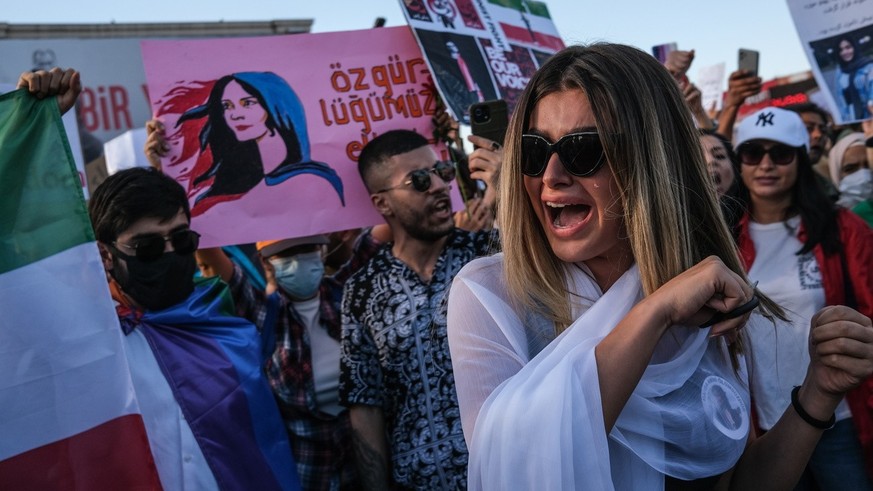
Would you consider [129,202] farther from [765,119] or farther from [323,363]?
[765,119]

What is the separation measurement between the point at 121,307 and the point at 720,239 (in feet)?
7.09

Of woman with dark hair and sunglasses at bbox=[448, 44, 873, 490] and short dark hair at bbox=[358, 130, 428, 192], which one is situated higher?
short dark hair at bbox=[358, 130, 428, 192]

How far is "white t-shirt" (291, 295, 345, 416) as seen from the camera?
3885 mm

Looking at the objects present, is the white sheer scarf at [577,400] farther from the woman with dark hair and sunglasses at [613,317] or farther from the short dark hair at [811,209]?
the short dark hair at [811,209]

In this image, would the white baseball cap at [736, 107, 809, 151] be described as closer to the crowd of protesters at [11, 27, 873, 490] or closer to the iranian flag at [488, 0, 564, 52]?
the crowd of protesters at [11, 27, 873, 490]

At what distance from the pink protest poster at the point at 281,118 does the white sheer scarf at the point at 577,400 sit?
206cm

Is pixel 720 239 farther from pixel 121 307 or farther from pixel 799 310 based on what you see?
pixel 121 307

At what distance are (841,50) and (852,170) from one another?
149cm

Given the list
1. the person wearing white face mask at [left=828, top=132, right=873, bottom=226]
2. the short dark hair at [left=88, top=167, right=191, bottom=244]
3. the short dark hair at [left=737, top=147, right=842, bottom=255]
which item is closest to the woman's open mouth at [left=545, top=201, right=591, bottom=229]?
the short dark hair at [left=737, top=147, right=842, bottom=255]

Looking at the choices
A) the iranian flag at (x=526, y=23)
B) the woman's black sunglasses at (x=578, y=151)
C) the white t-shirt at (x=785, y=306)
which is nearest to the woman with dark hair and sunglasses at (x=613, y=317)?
the woman's black sunglasses at (x=578, y=151)

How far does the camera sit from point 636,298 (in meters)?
1.84

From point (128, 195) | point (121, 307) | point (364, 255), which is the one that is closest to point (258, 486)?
point (121, 307)

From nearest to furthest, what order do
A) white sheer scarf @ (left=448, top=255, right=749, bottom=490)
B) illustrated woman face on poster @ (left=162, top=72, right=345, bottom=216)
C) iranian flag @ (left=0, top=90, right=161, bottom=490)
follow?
1. white sheer scarf @ (left=448, top=255, right=749, bottom=490)
2. iranian flag @ (left=0, top=90, right=161, bottom=490)
3. illustrated woman face on poster @ (left=162, top=72, right=345, bottom=216)

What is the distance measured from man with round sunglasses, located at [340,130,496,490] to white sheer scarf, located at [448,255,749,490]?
1.22m
